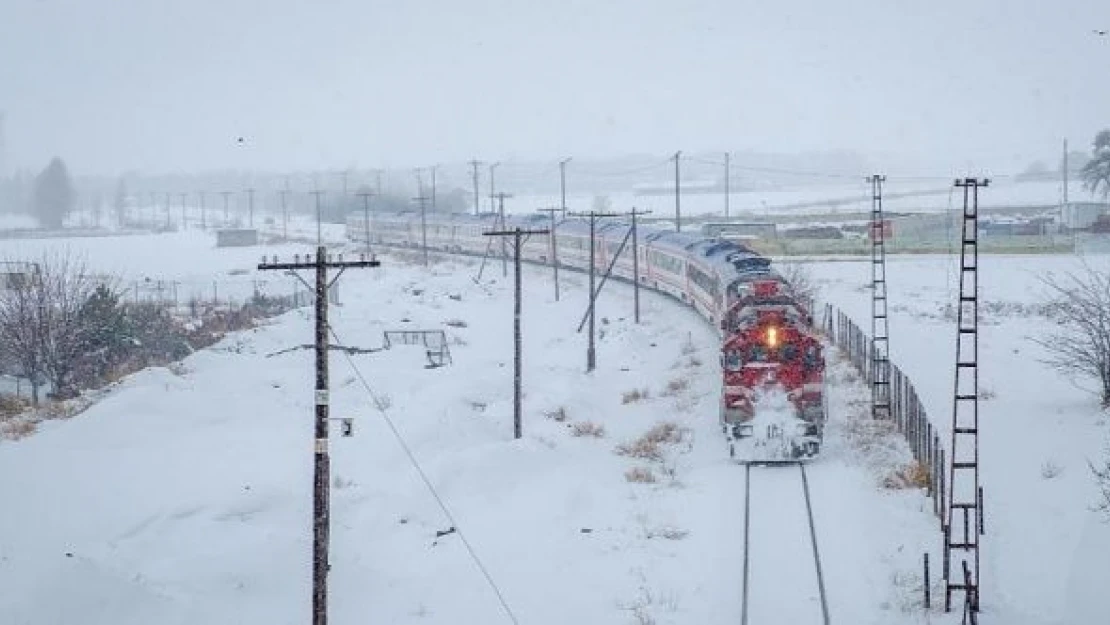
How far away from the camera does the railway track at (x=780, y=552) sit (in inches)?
698

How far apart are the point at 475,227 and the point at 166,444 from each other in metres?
60.5

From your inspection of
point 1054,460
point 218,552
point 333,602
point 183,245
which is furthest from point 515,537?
point 183,245

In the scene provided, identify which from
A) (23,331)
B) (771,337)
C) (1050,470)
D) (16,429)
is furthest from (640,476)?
(23,331)

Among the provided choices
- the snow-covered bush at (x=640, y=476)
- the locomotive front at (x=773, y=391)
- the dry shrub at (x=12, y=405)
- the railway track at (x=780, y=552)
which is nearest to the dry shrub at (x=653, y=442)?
the snow-covered bush at (x=640, y=476)

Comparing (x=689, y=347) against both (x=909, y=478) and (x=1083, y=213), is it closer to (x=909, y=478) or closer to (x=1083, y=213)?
(x=909, y=478)

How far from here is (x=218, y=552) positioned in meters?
20.6

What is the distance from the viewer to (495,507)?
2488cm

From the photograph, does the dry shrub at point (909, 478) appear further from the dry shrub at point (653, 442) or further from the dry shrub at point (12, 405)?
the dry shrub at point (12, 405)

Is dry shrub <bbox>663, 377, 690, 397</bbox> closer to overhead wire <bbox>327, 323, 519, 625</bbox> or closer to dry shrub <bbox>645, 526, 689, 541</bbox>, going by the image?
overhead wire <bbox>327, 323, 519, 625</bbox>

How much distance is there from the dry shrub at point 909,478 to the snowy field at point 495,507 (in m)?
0.76

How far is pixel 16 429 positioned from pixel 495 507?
1364 cm

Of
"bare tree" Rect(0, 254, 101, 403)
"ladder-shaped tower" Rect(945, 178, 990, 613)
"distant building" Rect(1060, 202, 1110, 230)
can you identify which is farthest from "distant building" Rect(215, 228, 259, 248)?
"ladder-shaped tower" Rect(945, 178, 990, 613)

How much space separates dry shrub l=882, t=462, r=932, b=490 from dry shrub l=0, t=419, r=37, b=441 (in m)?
21.4

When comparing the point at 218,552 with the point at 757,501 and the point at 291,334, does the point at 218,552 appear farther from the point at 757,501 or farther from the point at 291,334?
the point at 291,334
